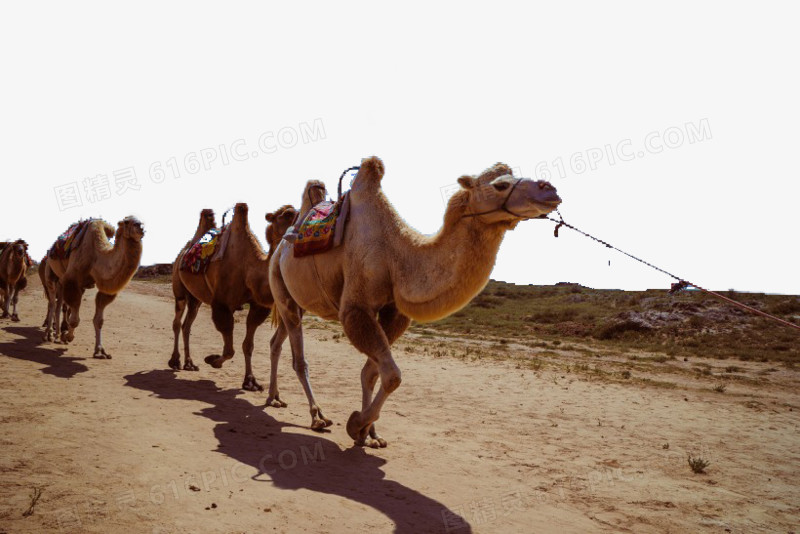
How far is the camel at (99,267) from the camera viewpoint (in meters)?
10.1

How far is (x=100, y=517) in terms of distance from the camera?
3.50 meters

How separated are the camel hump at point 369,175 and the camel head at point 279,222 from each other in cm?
289

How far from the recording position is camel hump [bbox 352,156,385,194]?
5.80 metres

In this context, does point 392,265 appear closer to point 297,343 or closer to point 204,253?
point 297,343

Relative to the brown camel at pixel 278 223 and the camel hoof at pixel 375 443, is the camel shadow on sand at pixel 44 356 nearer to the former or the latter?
the brown camel at pixel 278 223

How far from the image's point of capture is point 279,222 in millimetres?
8555

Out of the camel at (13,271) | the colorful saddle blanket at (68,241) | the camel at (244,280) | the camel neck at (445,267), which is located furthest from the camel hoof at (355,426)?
the camel at (13,271)

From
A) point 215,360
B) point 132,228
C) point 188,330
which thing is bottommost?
point 215,360

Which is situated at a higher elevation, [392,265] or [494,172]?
[494,172]

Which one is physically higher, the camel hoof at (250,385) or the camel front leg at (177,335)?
the camel front leg at (177,335)

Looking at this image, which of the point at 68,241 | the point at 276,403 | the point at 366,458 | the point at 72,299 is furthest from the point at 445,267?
the point at 68,241

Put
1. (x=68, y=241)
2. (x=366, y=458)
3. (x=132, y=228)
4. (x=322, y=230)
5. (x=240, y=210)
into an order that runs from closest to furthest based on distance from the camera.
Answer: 1. (x=366, y=458)
2. (x=322, y=230)
3. (x=240, y=210)
4. (x=132, y=228)
5. (x=68, y=241)

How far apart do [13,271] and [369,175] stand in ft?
48.9

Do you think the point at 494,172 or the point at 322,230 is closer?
the point at 494,172
